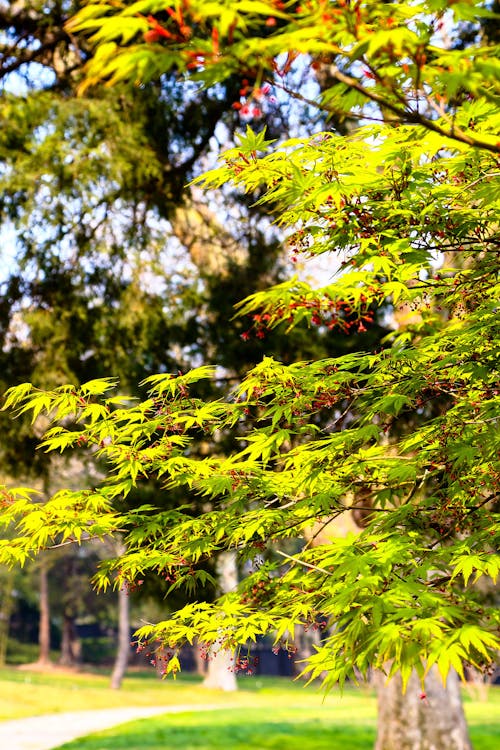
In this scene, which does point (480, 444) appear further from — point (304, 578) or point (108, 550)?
point (108, 550)

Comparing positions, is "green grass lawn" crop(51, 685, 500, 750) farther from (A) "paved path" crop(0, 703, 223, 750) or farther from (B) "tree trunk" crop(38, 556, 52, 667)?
(B) "tree trunk" crop(38, 556, 52, 667)

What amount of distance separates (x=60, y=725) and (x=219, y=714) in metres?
4.84

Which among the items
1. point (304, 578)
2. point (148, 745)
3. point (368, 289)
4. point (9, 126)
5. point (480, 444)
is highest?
point (9, 126)

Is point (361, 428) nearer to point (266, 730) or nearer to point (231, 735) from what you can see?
point (231, 735)

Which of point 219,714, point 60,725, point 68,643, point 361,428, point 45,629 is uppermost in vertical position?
point 361,428

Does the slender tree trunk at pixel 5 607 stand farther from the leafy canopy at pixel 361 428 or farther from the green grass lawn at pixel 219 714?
the leafy canopy at pixel 361 428

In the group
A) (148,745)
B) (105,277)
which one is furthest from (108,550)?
(105,277)

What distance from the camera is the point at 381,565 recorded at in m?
4.00

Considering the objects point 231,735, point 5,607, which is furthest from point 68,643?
point 231,735

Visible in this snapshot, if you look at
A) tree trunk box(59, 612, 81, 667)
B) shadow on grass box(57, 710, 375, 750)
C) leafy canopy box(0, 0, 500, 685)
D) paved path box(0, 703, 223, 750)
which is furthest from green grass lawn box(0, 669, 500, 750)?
leafy canopy box(0, 0, 500, 685)

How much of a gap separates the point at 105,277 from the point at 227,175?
649 centimetres

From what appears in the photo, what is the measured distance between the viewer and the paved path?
17883 mm

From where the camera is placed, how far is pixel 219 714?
2453cm

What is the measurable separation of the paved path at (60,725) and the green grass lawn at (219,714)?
656 millimetres
